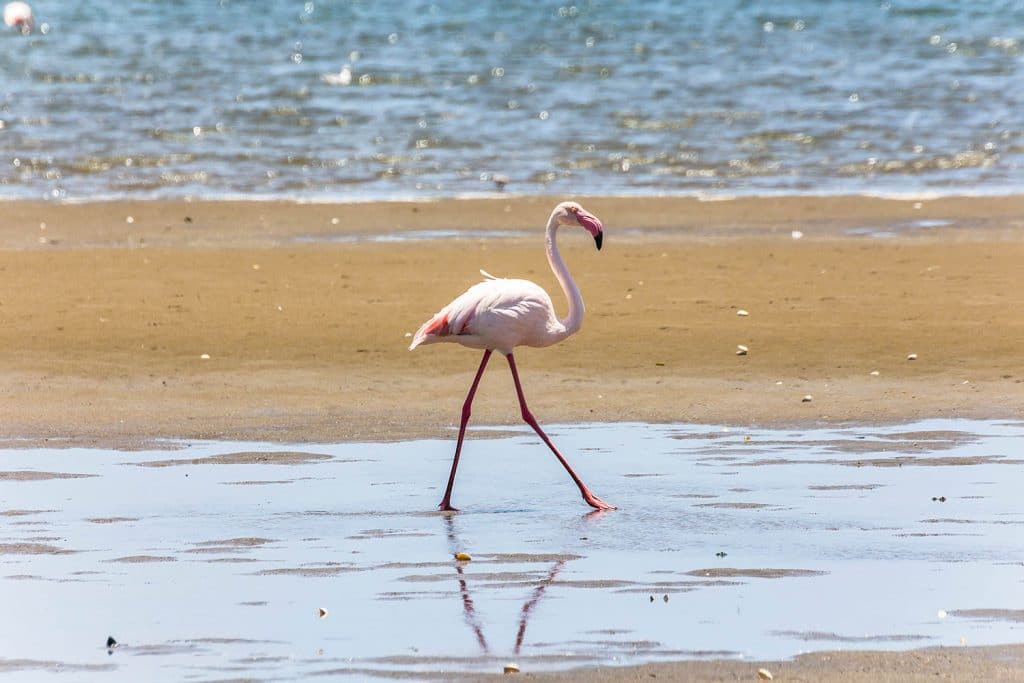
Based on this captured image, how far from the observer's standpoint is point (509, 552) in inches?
309

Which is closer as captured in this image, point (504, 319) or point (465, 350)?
point (504, 319)

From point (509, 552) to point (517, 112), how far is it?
23499mm

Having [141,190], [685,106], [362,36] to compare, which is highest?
[362,36]

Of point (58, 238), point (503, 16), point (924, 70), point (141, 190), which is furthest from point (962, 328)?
point (503, 16)

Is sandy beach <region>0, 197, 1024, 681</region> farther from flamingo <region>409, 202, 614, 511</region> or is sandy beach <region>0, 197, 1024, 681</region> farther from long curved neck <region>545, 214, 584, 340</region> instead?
long curved neck <region>545, 214, 584, 340</region>

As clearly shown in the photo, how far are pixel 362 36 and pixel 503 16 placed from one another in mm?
11694

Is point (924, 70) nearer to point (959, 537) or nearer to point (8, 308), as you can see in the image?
point (8, 308)

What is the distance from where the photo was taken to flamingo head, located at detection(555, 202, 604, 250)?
956cm

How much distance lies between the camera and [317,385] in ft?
39.0

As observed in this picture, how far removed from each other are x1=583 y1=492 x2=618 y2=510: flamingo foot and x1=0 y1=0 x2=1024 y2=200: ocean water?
1296 centimetres

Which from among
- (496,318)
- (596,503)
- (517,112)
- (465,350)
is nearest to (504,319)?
(496,318)

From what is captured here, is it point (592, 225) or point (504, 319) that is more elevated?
point (592, 225)

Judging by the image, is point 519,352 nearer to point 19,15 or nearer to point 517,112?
point 517,112

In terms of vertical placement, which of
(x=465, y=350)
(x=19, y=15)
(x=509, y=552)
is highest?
(x=19, y=15)
